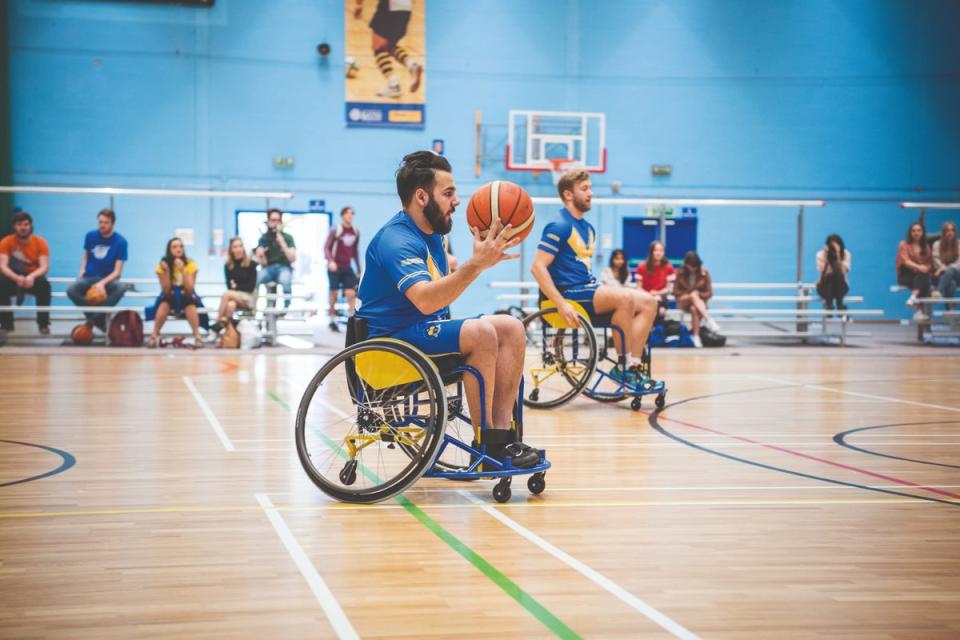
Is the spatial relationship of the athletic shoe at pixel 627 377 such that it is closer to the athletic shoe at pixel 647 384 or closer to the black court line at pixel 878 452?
the athletic shoe at pixel 647 384

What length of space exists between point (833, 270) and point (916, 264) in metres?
0.95

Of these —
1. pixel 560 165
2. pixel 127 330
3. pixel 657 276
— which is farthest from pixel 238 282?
pixel 560 165

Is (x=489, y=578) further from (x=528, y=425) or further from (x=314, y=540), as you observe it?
(x=528, y=425)

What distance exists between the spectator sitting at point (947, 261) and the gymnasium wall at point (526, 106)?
4.11 metres

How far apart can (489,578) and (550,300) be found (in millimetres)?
3236

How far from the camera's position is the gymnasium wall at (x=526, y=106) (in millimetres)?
14086

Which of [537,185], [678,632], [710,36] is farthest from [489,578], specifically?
[710,36]

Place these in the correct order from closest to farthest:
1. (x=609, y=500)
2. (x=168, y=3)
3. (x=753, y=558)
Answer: (x=753, y=558)
(x=609, y=500)
(x=168, y=3)

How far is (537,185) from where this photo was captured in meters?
15.3

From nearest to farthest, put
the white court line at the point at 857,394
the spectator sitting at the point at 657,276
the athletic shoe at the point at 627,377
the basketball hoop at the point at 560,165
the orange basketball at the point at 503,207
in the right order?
the orange basketball at the point at 503,207
the athletic shoe at the point at 627,377
the white court line at the point at 857,394
the spectator sitting at the point at 657,276
the basketball hoop at the point at 560,165

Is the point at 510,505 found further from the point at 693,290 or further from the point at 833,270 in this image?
the point at 833,270

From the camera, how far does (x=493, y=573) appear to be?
251 centimetres

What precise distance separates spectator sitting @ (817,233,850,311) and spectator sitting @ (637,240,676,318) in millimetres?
1936

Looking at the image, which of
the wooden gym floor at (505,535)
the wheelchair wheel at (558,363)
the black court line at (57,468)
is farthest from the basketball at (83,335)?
the black court line at (57,468)
